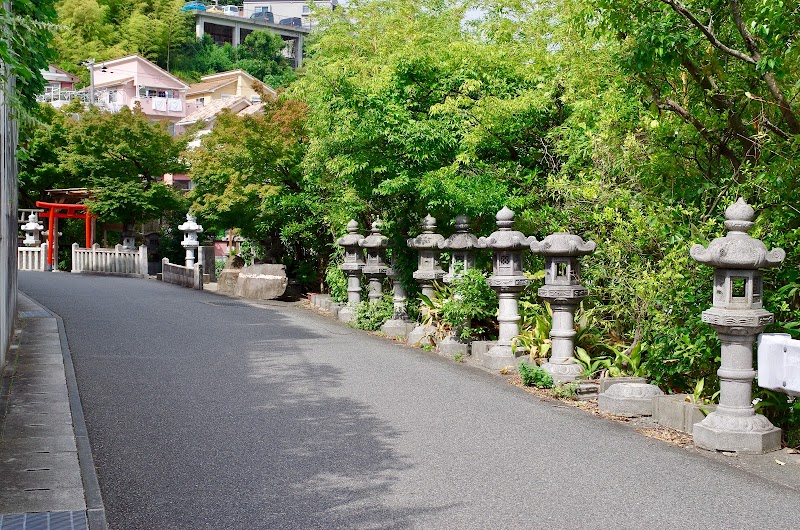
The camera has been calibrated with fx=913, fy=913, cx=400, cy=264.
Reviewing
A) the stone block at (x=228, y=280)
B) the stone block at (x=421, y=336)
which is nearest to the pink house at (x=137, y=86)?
the stone block at (x=228, y=280)

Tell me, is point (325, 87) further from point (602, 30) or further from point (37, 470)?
point (37, 470)

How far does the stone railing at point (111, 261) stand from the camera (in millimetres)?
34219

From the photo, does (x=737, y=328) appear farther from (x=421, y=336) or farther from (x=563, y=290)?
(x=421, y=336)

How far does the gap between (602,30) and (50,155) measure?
3569cm

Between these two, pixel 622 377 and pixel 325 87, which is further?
pixel 325 87

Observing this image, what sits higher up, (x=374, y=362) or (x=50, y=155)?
(x=50, y=155)

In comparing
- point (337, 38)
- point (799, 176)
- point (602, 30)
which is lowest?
point (799, 176)

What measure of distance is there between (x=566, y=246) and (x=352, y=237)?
753cm

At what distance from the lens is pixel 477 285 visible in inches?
507

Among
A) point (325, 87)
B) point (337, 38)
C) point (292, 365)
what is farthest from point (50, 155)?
point (292, 365)

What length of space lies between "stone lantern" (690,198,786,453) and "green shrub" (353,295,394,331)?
363 inches

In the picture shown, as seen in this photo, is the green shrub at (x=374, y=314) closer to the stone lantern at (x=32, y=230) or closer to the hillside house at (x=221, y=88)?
the stone lantern at (x=32, y=230)

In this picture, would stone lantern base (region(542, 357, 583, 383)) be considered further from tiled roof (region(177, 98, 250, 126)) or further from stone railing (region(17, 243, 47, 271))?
tiled roof (region(177, 98, 250, 126))

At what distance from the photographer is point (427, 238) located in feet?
48.4
